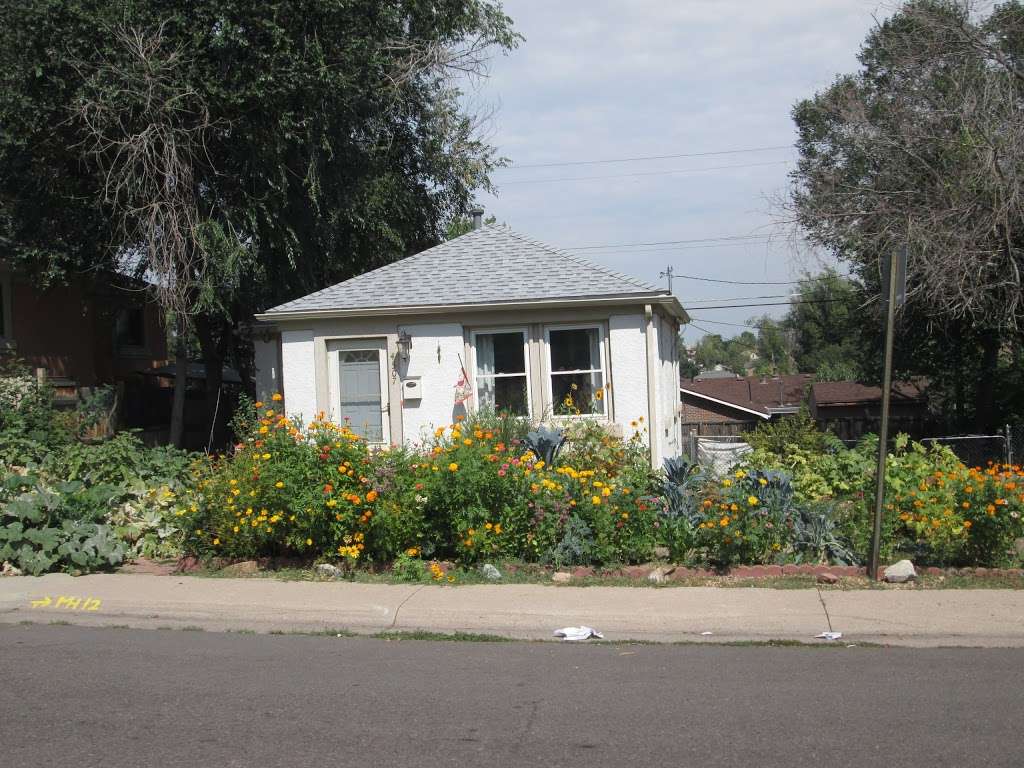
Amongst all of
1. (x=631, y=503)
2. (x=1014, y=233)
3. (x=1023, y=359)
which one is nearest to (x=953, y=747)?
(x=631, y=503)

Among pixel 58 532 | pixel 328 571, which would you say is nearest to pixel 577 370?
pixel 328 571

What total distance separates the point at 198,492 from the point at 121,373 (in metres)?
16.1

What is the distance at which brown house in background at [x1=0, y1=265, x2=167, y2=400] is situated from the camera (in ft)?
67.8

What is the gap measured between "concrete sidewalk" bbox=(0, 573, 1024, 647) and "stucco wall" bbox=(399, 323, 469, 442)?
Answer: 17.5ft

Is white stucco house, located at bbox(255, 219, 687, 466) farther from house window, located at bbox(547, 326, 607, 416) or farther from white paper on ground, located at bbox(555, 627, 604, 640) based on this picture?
white paper on ground, located at bbox(555, 627, 604, 640)

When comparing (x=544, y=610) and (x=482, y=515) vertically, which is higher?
(x=482, y=515)

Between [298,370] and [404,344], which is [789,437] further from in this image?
[298,370]

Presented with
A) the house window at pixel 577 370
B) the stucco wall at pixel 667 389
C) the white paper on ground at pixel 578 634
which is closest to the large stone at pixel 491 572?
the white paper on ground at pixel 578 634

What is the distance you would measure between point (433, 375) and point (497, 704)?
9.03m

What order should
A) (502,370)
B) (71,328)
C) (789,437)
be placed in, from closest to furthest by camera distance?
(502,370), (789,437), (71,328)

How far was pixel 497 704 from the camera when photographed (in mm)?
5879

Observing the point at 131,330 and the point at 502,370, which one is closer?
the point at 502,370

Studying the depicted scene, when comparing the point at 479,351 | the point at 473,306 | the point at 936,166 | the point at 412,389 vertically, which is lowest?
the point at 412,389

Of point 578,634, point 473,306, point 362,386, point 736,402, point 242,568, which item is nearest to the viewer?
point 578,634
